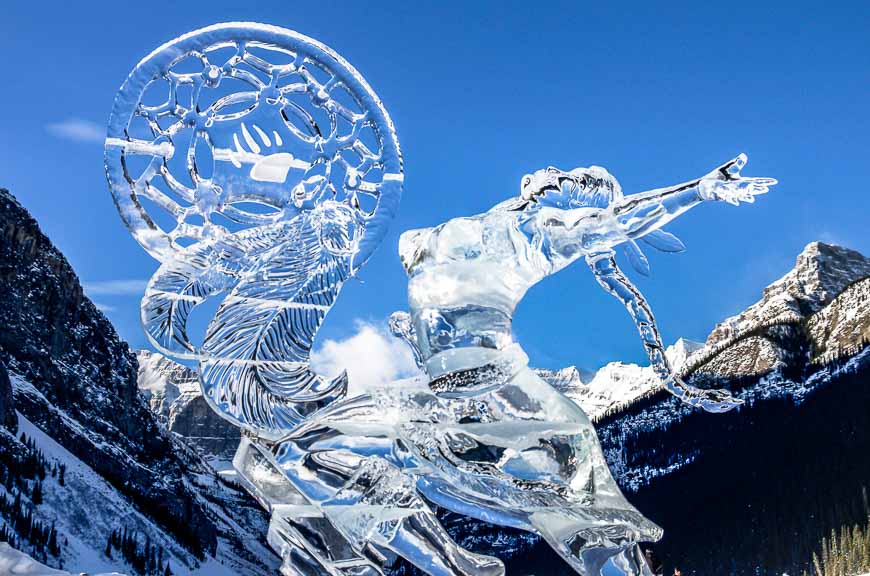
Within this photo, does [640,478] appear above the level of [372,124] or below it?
above

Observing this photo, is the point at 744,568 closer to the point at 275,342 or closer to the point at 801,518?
the point at 801,518

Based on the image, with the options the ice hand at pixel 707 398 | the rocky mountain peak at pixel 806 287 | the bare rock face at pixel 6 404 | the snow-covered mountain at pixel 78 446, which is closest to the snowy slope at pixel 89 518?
the snow-covered mountain at pixel 78 446

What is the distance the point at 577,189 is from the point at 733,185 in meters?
0.93

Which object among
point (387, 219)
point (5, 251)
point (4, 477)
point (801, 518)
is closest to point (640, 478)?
point (801, 518)

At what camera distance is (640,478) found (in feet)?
291

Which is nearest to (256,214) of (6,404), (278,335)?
(278,335)

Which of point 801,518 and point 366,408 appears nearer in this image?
point 366,408

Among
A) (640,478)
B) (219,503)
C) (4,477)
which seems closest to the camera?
(4,477)

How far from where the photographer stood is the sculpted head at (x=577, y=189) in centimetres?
545

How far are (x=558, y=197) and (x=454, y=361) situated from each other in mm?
1118

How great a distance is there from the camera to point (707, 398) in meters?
5.59

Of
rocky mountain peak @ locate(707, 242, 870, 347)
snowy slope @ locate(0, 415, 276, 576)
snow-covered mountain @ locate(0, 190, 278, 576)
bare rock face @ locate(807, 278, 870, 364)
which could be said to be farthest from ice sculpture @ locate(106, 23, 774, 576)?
rocky mountain peak @ locate(707, 242, 870, 347)

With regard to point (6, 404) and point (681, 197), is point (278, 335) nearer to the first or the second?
point (681, 197)

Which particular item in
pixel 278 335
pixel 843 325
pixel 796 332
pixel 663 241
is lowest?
pixel 278 335
